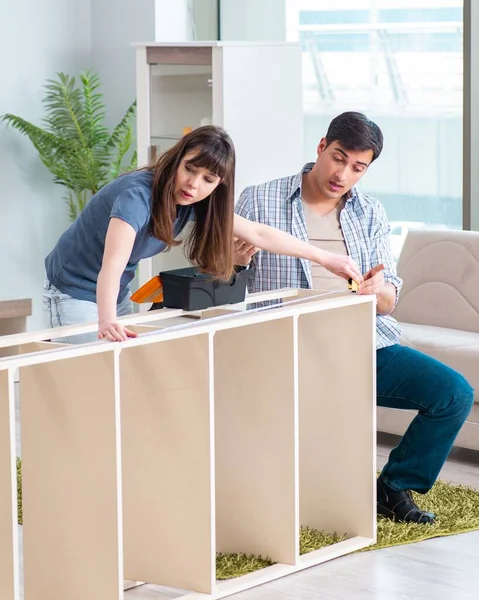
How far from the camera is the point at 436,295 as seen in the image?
4305mm

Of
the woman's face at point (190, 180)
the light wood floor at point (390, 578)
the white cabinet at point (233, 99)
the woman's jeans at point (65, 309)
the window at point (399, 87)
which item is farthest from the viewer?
the window at point (399, 87)

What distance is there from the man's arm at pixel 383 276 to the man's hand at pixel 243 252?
0.32 m

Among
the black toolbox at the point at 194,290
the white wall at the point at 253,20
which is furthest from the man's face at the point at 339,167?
the white wall at the point at 253,20

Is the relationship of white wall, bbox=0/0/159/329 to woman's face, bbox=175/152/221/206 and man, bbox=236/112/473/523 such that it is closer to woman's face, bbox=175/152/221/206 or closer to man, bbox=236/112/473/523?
man, bbox=236/112/473/523

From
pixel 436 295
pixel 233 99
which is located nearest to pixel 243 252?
pixel 436 295

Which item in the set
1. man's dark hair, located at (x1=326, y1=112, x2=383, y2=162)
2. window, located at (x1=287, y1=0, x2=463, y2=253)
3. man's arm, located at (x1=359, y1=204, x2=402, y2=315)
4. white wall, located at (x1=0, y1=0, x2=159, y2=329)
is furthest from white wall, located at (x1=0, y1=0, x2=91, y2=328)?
man's dark hair, located at (x1=326, y1=112, x2=383, y2=162)

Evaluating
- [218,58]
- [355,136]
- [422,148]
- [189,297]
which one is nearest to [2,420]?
[189,297]

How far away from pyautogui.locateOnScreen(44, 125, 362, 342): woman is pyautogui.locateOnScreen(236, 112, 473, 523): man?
231 mm

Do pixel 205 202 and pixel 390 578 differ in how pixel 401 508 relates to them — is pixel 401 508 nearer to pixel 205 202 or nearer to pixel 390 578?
pixel 390 578

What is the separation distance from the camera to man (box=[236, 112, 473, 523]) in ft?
9.92

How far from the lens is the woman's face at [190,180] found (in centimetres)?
253

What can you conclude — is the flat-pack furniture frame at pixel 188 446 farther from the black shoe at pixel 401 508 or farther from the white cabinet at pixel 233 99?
the white cabinet at pixel 233 99

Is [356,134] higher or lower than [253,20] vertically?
lower

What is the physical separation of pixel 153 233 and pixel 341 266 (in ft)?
1.90
